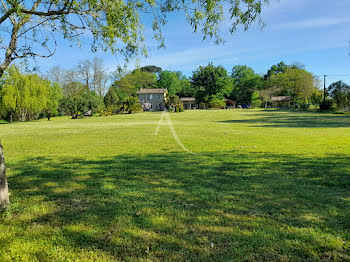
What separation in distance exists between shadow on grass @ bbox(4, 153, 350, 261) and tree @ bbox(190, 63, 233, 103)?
72.2 metres

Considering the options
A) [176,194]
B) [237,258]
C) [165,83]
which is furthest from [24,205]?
[165,83]

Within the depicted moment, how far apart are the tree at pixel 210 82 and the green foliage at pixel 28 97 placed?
46.9m

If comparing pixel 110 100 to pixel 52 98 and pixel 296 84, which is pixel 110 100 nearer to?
pixel 52 98

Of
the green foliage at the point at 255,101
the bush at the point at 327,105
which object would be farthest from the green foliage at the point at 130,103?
the green foliage at the point at 255,101

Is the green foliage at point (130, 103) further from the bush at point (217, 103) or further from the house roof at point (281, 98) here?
the house roof at point (281, 98)

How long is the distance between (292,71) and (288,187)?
8359 cm

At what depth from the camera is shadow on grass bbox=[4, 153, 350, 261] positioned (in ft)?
9.66

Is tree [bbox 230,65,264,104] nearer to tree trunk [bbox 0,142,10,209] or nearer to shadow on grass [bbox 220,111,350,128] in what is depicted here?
shadow on grass [bbox 220,111,350,128]

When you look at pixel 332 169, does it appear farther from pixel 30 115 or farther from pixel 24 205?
pixel 30 115

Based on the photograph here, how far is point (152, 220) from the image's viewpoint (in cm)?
366

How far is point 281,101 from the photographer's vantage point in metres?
81.5

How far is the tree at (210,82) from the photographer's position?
254ft

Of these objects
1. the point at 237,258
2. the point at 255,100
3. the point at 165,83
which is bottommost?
the point at 237,258

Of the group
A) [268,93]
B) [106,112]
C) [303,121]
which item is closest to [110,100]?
[106,112]
